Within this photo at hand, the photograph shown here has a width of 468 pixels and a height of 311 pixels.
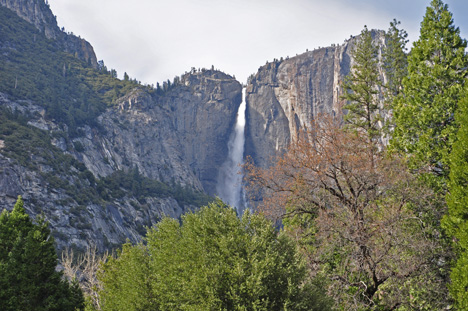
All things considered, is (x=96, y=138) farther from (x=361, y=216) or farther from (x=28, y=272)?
(x=361, y=216)

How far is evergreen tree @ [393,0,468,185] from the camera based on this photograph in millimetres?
16266

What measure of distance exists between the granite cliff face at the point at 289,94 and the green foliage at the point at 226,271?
12877cm

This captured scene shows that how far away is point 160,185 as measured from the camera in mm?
124750

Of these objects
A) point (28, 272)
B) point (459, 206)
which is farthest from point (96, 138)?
point (459, 206)

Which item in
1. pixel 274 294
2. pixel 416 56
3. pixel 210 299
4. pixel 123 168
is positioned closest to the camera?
pixel 210 299

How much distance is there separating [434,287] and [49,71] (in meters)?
147

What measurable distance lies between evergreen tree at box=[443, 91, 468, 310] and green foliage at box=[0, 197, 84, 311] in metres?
20.0

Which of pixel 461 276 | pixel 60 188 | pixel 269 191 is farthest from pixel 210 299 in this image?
pixel 60 188

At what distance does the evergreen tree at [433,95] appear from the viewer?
16266 mm

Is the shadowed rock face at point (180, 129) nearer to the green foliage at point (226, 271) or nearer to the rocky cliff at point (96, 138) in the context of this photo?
the rocky cliff at point (96, 138)

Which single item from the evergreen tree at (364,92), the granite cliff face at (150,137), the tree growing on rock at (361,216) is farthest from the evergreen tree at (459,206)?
the granite cliff face at (150,137)

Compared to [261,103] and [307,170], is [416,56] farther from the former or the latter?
[261,103]

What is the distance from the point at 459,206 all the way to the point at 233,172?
473ft

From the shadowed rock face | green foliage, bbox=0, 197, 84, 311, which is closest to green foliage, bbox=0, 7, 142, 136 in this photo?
the shadowed rock face
